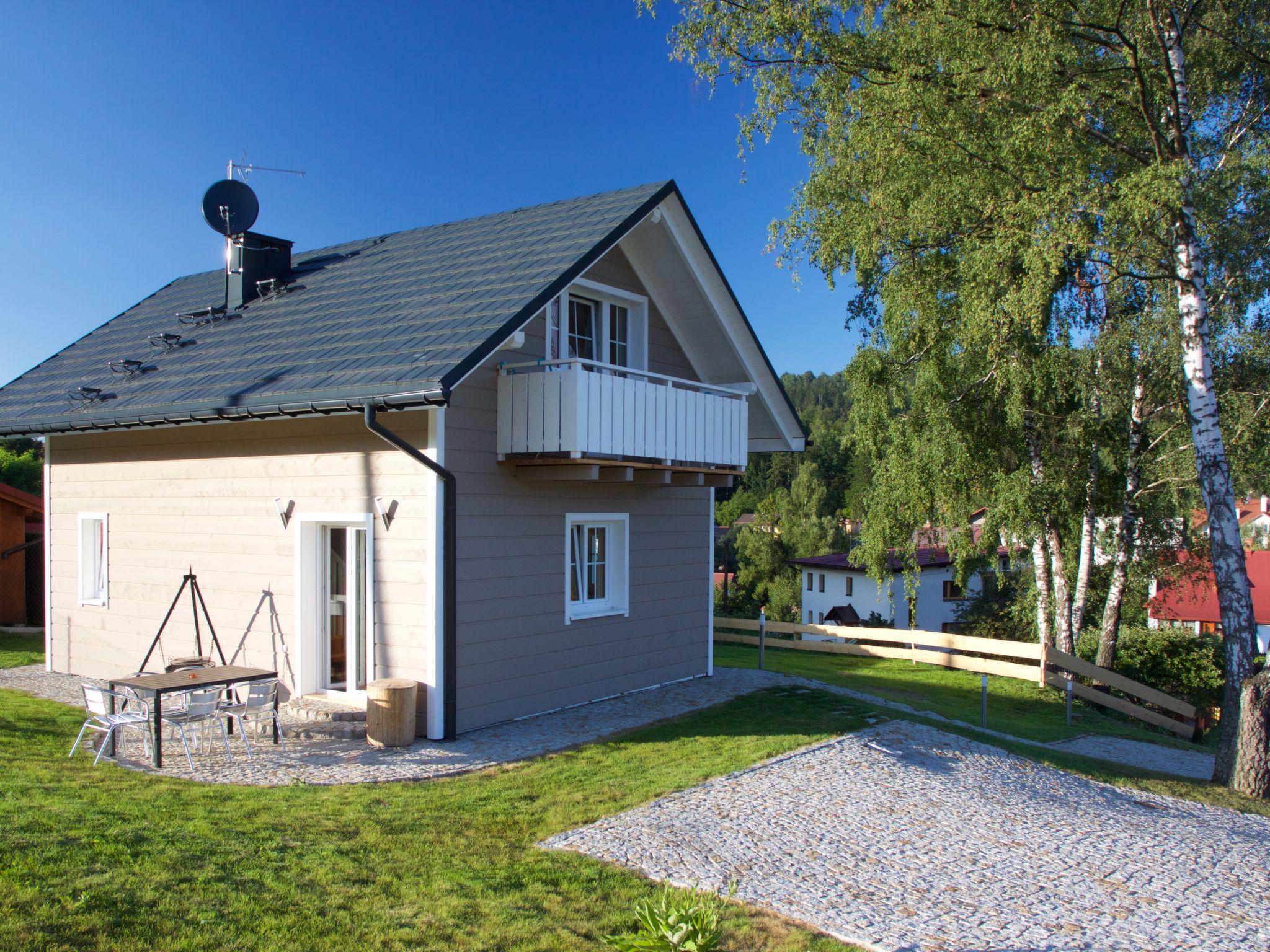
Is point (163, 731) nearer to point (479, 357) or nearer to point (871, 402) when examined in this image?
point (479, 357)

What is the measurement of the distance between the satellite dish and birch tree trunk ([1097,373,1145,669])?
15.7 meters

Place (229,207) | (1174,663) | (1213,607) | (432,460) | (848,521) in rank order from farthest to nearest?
(848,521) → (1213,607) → (1174,663) → (229,207) → (432,460)

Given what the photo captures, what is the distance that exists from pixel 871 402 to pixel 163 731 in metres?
12.4

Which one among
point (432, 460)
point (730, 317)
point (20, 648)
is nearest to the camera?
point (432, 460)

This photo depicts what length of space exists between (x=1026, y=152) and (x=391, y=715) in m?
10.5

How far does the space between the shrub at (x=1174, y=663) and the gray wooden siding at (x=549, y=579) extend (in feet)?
42.5

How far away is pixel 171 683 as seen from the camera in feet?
27.1

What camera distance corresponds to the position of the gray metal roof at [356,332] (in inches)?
356

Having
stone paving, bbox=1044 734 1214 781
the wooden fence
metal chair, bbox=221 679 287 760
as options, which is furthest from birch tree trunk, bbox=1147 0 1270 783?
metal chair, bbox=221 679 287 760

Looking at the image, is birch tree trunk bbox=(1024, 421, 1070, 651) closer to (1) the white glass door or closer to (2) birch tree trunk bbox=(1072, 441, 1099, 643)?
(2) birch tree trunk bbox=(1072, 441, 1099, 643)

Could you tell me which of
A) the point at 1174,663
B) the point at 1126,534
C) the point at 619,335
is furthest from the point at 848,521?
the point at 619,335

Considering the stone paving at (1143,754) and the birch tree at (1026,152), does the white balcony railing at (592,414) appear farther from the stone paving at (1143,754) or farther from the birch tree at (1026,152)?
the stone paving at (1143,754)

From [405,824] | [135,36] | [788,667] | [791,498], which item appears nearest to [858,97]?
[788,667]

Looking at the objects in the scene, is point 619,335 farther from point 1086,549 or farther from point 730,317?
point 1086,549
